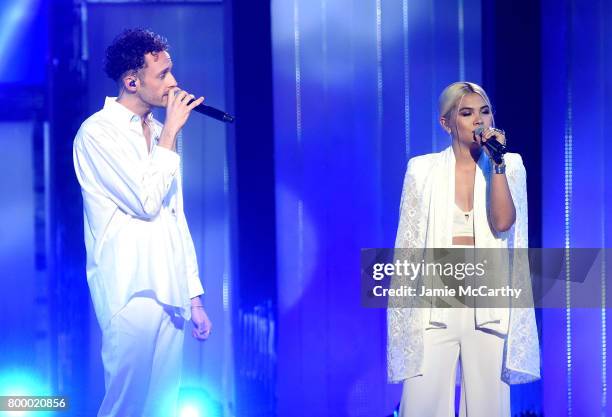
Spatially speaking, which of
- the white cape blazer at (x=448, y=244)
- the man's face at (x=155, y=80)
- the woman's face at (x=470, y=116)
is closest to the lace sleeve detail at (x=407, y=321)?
the white cape blazer at (x=448, y=244)

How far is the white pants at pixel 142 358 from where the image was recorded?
2.82 m

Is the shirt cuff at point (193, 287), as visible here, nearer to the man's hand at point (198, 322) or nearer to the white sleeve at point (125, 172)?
the man's hand at point (198, 322)

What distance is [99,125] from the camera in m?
2.88

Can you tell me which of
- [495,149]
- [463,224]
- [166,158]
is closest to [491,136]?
[495,149]

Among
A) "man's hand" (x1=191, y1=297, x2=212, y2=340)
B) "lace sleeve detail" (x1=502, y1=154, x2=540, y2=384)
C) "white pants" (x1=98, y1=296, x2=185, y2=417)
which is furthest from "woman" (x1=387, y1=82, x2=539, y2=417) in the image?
"white pants" (x1=98, y1=296, x2=185, y2=417)

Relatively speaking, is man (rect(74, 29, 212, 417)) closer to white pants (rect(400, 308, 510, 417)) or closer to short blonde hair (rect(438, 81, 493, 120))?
white pants (rect(400, 308, 510, 417))

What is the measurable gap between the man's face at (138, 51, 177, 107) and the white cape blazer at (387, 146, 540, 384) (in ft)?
2.97

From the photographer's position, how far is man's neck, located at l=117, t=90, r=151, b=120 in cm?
299

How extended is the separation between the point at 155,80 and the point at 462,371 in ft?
4.77

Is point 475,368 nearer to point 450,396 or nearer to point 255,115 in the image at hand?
point 450,396

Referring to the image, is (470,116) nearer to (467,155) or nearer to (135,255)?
(467,155)

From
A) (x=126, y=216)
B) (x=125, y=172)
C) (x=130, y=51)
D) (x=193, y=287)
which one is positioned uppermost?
(x=130, y=51)

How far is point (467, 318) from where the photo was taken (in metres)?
2.87

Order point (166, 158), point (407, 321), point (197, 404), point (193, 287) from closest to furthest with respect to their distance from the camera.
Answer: point (166, 158) < point (407, 321) < point (193, 287) < point (197, 404)
